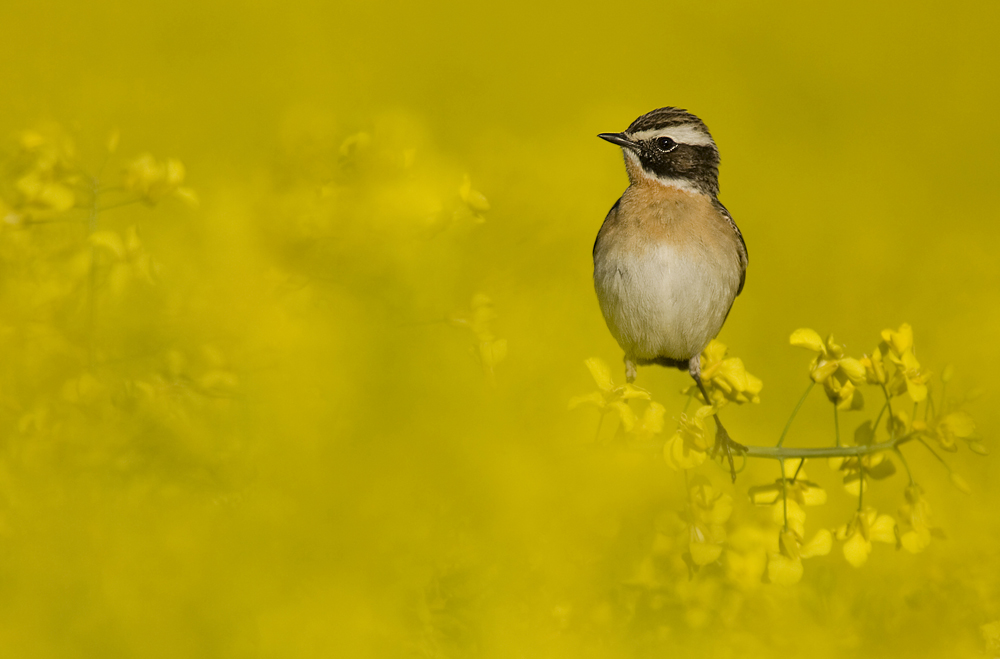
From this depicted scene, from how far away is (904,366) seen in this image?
2525 mm

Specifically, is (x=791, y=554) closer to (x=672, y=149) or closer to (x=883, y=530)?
(x=883, y=530)

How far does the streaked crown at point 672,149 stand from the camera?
10.6 feet

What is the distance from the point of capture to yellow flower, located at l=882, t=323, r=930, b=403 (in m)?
2.49

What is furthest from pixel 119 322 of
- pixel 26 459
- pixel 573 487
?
pixel 573 487

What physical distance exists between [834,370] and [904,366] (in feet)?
0.71

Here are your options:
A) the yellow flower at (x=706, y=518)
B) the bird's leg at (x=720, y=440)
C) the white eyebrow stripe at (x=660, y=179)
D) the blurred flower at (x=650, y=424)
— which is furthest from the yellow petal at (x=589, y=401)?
the white eyebrow stripe at (x=660, y=179)

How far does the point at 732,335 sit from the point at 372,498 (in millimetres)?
3488

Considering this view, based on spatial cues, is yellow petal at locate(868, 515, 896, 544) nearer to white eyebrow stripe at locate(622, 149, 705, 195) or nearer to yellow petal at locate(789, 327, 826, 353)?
yellow petal at locate(789, 327, 826, 353)

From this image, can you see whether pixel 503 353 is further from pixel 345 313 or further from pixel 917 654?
pixel 917 654

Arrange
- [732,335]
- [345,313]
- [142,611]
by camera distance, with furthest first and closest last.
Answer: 1. [732,335]
2. [345,313]
3. [142,611]

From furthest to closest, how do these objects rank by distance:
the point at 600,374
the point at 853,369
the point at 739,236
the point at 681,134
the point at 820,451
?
1. the point at 739,236
2. the point at 681,134
3. the point at 600,374
4. the point at 853,369
5. the point at 820,451

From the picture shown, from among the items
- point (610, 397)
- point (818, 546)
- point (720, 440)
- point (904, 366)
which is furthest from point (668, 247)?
point (818, 546)

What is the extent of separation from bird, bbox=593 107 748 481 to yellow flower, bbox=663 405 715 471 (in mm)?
667

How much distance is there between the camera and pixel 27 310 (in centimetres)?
306
